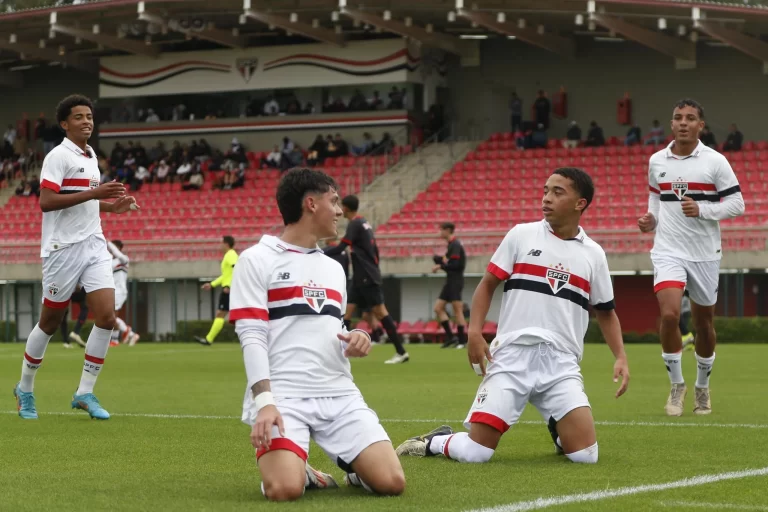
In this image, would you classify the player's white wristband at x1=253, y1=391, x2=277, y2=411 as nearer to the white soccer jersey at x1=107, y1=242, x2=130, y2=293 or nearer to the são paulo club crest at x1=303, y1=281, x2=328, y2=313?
the são paulo club crest at x1=303, y1=281, x2=328, y2=313

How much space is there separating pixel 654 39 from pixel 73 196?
98.3 ft

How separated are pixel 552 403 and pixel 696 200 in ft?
11.8

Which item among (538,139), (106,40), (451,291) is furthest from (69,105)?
(106,40)

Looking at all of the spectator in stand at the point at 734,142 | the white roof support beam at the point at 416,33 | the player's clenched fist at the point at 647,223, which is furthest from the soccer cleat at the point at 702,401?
the white roof support beam at the point at 416,33

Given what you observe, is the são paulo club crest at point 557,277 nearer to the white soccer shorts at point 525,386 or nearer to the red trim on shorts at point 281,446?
the white soccer shorts at point 525,386

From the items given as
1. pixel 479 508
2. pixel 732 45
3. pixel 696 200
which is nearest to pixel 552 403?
pixel 479 508

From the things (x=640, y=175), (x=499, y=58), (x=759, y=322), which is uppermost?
(x=499, y=58)

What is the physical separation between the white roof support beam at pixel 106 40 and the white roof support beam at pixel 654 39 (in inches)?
603

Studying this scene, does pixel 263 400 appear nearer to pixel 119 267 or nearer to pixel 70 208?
pixel 70 208

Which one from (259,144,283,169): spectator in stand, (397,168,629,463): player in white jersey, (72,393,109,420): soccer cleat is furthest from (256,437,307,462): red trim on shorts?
(259,144,283,169): spectator in stand

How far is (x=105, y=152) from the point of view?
147 ft

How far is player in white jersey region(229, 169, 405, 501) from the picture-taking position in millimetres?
5781

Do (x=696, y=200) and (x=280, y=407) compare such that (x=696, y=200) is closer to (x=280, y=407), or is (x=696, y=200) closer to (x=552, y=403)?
(x=552, y=403)

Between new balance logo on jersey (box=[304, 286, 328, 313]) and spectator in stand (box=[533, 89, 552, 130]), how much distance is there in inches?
1302
